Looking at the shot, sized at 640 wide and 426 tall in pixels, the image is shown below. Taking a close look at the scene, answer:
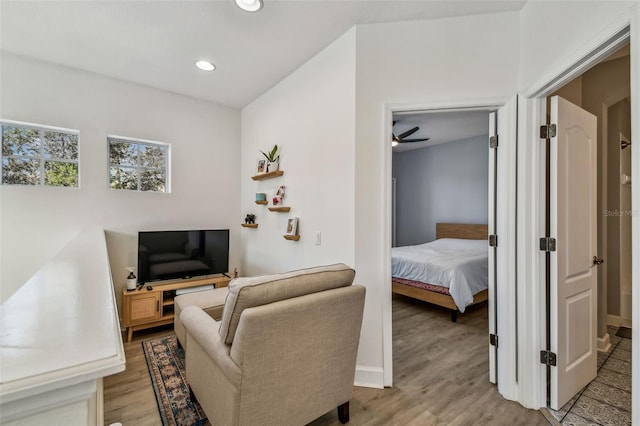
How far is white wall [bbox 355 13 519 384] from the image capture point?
2.14m

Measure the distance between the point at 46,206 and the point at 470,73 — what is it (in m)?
4.04

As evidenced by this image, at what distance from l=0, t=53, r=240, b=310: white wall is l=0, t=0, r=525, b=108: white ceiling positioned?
255 millimetres

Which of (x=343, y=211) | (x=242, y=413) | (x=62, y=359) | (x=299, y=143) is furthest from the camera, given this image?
(x=299, y=143)

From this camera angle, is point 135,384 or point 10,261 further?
point 10,261

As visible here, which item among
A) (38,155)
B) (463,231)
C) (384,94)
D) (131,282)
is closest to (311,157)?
(384,94)

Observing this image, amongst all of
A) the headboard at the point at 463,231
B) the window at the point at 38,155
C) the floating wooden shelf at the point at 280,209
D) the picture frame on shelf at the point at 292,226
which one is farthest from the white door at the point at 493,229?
the window at the point at 38,155

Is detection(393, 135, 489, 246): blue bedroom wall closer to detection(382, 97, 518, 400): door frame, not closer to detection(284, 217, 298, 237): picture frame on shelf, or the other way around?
detection(382, 97, 518, 400): door frame

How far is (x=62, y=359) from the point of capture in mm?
558

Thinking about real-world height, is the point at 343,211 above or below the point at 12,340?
above

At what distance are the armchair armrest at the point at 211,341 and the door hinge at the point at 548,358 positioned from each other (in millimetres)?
2006

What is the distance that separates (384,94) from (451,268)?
2264 millimetres

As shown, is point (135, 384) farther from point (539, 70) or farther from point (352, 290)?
point (539, 70)

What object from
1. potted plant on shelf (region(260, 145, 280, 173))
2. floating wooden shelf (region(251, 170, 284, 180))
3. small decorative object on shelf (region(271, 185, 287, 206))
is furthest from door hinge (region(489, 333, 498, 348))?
potted plant on shelf (region(260, 145, 280, 173))

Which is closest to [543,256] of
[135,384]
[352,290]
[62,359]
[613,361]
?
[352,290]
